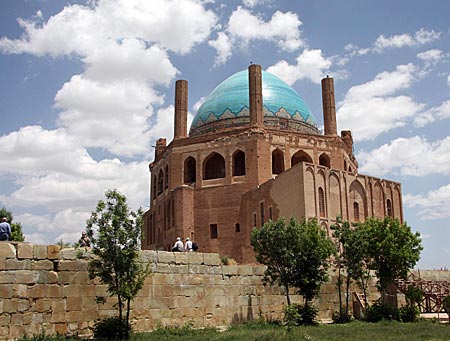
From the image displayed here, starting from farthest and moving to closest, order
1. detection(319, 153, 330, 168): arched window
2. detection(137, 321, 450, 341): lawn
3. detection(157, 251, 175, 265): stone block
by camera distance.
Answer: detection(319, 153, 330, 168): arched window → detection(157, 251, 175, 265): stone block → detection(137, 321, 450, 341): lawn

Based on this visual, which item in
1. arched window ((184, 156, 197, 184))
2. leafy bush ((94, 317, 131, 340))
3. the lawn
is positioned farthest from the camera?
arched window ((184, 156, 197, 184))

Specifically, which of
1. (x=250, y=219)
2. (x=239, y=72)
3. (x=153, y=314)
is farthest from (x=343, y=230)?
(x=239, y=72)

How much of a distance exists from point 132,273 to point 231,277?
14.6ft

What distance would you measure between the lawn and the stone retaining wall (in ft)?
2.63

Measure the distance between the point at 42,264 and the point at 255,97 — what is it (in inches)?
926

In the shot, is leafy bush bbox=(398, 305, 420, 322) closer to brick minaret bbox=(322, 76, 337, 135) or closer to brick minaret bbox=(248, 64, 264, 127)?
brick minaret bbox=(248, 64, 264, 127)

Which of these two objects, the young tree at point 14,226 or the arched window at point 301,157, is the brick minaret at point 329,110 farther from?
the young tree at point 14,226

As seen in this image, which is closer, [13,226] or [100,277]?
[100,277]

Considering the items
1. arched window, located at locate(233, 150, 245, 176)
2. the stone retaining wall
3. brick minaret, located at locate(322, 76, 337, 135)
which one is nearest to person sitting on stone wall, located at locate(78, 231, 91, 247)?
the stone retaining wall

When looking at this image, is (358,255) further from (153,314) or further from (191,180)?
(191,180)

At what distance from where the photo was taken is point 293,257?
58.5 feet

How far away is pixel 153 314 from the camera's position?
15.1 m

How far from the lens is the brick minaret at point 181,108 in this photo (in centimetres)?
3812

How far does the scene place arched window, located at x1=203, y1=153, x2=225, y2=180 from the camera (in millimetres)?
37219
